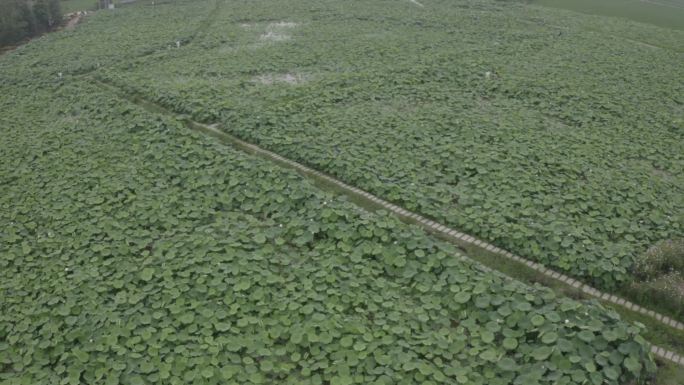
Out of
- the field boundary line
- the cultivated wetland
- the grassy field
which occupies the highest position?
→ the cultivated wetland

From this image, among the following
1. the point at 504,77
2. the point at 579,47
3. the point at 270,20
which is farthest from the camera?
the point at 270,20

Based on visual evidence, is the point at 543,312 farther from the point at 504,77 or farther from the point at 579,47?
the point at 579,47

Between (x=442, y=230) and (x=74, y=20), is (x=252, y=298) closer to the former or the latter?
(x=442, y=230)

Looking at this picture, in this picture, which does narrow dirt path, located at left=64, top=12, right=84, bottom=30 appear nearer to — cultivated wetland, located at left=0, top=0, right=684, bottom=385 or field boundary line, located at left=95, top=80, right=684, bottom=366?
A: cultivated wetland, located at left=0, top=0, right=684, bottom=385

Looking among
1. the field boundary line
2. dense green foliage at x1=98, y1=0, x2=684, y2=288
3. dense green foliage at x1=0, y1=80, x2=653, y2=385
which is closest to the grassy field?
dense green foliage at x1=98, y1=0, x2=684, y2=288

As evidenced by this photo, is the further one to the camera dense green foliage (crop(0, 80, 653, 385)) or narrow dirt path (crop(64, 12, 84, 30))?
narrow dirt path (crop(64, 12, 84, 30))

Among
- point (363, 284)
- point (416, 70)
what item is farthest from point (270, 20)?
point (363, 284)

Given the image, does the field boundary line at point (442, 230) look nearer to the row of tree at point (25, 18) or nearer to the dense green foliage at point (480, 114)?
the dense green foliage at point (480, 114)

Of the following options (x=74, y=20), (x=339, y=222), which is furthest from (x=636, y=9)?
(x=74, y=20)
